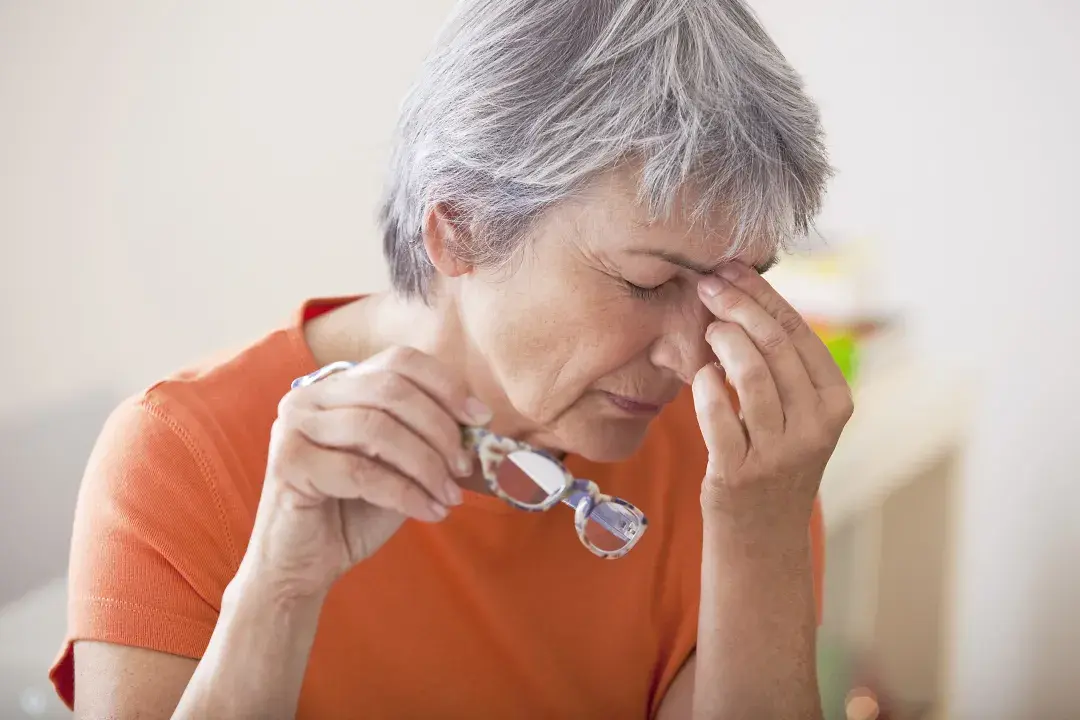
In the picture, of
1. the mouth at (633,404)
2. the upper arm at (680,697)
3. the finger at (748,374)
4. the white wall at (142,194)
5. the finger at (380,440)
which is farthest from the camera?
the white wall at (142,194)

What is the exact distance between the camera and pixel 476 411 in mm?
943

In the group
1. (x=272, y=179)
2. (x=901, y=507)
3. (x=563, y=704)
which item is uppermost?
(x=272, y=179)

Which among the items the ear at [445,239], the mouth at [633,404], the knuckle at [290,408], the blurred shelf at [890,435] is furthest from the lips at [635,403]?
the blurred shelf at [890,435]

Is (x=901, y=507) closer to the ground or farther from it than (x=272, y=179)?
closer to the ground

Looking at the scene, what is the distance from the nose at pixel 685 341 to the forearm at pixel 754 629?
175mm

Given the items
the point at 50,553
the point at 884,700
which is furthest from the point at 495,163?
the point at 884,700

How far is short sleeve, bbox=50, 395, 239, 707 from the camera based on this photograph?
3.35 ft

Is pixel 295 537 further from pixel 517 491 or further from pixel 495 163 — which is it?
pixel 495 163

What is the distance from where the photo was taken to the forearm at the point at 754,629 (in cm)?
114

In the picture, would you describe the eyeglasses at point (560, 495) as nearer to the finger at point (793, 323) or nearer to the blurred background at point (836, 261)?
the finger at point (793, 323)

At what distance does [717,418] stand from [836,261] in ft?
3.74

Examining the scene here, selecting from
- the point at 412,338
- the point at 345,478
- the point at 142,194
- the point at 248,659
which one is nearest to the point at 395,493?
the point at 345,478

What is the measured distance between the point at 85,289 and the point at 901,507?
1.49m

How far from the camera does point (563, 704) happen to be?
123 centimetres
